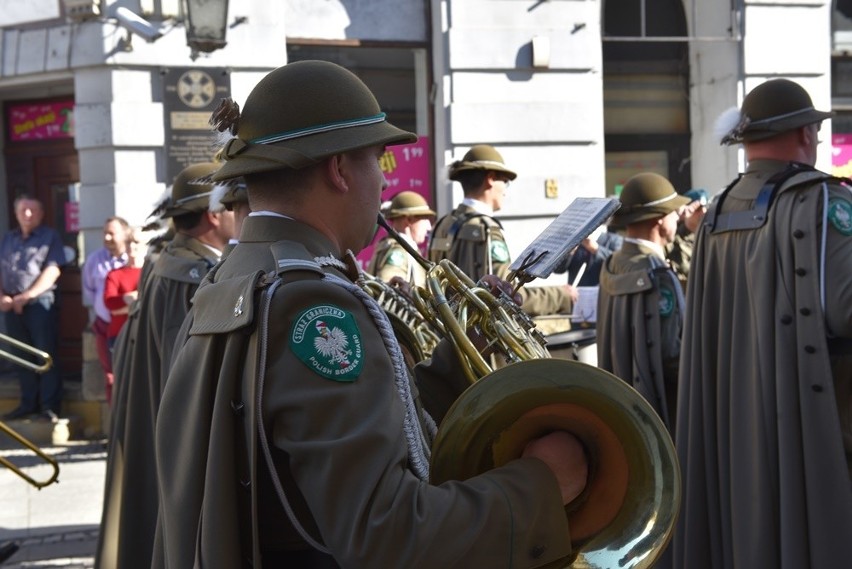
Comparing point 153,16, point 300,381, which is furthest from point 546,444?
point 153,16

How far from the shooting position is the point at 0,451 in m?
9.71

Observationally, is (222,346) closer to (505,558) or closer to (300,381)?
(300,381)

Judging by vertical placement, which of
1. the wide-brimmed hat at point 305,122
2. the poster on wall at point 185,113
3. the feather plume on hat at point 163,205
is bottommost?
the feather plume on hat at point 163,205

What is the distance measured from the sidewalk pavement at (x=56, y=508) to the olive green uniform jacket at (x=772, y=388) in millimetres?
3514

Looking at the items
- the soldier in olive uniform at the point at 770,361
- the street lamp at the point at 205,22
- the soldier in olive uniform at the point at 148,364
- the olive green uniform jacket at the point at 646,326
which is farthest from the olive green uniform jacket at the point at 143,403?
the street lamp at the point at 205,22

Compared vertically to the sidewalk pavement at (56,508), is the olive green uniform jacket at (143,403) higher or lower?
higher

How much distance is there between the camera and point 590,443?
7.15 ft

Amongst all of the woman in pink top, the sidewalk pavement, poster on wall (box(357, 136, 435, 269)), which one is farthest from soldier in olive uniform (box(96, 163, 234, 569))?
poster on wall (box(357, 136, 435, 269))

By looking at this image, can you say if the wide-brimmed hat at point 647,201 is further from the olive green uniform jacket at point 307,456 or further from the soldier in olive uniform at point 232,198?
the olive green uniform jacket at point 307,456

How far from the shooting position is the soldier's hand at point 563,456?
2146 millimetres

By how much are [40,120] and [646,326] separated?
734 centimetres

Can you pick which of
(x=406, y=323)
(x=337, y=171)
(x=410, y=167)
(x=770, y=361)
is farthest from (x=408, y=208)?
(x=337, y=171)

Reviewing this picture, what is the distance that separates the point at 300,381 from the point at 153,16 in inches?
323

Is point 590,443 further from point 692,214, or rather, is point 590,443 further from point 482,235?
point 692,214
